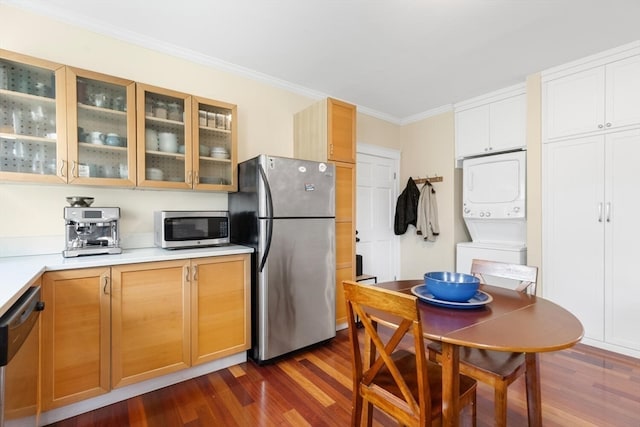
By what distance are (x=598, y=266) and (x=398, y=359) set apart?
7.86ft

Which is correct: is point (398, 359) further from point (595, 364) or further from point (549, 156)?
point (549, 156)

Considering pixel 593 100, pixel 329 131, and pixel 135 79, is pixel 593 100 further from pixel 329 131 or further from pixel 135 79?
pixel 135 79

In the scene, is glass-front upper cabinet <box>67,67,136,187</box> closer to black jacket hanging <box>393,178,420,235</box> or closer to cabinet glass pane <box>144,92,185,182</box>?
cabinet glass pane <box>144,92,185,182</box>

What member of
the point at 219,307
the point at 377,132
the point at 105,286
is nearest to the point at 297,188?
the point at 219,307

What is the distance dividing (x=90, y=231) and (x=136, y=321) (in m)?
0.69

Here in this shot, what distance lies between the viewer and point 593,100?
2.61 meters

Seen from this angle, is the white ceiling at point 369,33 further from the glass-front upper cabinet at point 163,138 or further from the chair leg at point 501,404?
the chair leg at point 501,404

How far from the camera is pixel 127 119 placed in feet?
6.91

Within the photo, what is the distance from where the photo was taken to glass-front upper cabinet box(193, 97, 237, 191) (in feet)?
7.90

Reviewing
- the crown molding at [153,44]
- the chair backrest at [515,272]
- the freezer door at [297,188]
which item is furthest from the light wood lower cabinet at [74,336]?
the chair backrest at [515,272]

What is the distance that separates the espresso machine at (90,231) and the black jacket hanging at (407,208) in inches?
128

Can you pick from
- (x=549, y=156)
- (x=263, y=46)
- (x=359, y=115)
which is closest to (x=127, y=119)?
(x=263, y=46)

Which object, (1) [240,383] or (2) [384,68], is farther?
(2) [384,68]

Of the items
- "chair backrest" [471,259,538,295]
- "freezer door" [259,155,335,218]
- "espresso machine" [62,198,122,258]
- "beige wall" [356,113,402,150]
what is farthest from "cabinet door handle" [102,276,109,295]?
"beige wall" [356,113,402,150]
